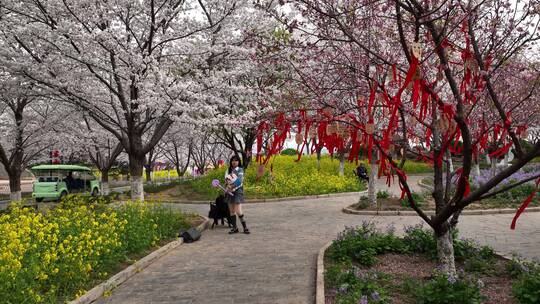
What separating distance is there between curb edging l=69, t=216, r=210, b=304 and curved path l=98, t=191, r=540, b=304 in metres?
0.11

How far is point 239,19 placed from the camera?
12758 millimetres

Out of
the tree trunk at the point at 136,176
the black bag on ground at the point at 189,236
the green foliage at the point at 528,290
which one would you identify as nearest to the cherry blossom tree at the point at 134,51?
the tree trunk at the point at 136,176

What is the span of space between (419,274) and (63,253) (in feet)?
16.4

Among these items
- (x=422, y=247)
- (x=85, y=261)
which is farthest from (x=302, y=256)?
(x=85, y=261)

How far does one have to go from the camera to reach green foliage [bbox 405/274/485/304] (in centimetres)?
419

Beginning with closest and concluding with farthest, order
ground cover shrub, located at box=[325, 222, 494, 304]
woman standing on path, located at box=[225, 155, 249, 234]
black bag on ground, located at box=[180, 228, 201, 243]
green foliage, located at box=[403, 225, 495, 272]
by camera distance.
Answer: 1. ground cover shrub, located at box=[325, 222, 494, 304]
2. green foliage, located at box=[403, 225, 495, 272]
3. black bag on ground, located at box=[180, 228, 201, 243]
4. woman standing on path, located at box=[225, 155, 249, 234]

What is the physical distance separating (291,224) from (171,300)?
6.65 meters

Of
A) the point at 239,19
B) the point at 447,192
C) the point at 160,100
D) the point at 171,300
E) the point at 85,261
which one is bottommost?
the point at 171,300

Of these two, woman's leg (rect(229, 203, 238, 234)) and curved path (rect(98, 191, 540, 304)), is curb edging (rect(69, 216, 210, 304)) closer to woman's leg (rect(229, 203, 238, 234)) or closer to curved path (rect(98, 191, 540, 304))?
curved path (rect(98, 191, 540, 304))

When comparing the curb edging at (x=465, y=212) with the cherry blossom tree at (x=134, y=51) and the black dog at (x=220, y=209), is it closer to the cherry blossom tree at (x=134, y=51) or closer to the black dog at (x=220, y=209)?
the black dog at (x=220, y=209)

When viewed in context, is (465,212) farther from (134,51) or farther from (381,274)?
(134,51)

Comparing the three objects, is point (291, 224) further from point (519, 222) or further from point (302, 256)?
point (519, 222)

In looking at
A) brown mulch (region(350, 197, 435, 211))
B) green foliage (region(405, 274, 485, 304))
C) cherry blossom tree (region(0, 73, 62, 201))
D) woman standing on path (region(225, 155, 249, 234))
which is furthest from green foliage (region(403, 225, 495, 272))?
cherry blossom tree (region(0, 73, 62, 201))

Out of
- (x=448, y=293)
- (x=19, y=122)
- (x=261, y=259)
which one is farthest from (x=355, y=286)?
(x=19, y=122)
